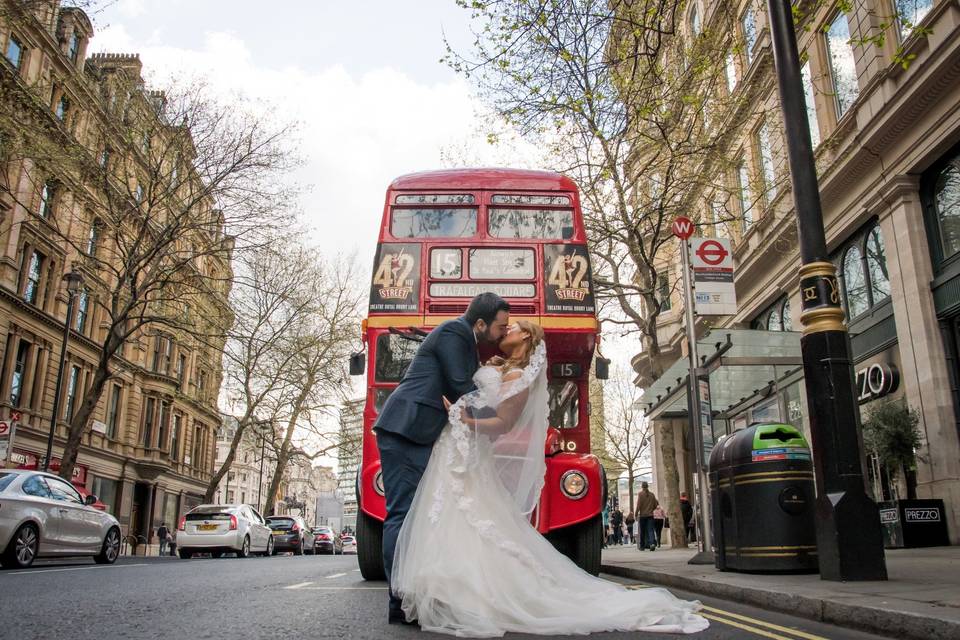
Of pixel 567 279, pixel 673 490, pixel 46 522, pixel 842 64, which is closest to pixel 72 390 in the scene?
pixel 46 522

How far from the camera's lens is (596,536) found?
755 centimetres

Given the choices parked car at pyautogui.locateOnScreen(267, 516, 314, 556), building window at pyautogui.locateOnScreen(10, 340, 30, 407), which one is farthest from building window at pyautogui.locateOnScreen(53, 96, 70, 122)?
parked car at pyautogui.locateOnScreen(267, 516, 314, 556)

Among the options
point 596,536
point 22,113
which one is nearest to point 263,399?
point 22,113

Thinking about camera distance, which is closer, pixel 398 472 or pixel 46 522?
pixel 398 472

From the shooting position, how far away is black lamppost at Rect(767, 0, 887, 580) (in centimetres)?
589

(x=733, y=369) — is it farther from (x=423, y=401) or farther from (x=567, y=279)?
(x=423, y=401)

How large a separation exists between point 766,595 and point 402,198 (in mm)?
5929

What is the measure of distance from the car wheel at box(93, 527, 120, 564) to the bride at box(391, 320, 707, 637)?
35.0 feet

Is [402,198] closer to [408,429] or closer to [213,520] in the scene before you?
[408,429]

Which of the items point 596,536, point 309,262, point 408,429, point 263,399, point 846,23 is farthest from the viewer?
point 263,399

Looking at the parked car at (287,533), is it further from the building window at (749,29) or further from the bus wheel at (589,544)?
the bus wheel at (589,544)

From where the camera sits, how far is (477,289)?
28.3 ft

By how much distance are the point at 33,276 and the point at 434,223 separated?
25.7m

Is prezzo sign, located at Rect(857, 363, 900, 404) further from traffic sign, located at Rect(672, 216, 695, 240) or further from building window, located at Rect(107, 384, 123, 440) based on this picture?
building window, located at Rect(107, 384, 123, 440)
